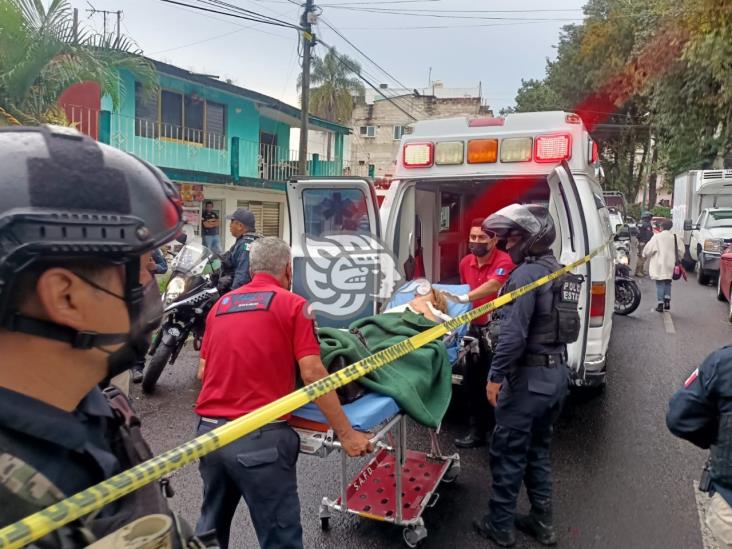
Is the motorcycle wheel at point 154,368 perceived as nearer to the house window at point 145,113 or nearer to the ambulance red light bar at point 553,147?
the ambulance red light bar at point 553,147

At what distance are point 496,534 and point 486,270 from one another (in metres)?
2.36

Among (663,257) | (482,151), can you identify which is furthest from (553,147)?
(663,257)

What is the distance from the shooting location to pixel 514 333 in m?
3.06

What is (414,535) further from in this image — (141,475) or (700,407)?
(141,475)

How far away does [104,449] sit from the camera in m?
1.17

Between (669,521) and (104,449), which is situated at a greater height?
(104,449)

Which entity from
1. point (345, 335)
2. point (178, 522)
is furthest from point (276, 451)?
point (178, 522)

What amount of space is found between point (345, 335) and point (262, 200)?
17.1 meters

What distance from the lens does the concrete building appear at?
4178 centimetres

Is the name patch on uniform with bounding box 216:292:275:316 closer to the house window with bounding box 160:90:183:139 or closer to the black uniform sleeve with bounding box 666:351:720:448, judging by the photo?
the black uniform sleeve with bounding box 666:351:720:448

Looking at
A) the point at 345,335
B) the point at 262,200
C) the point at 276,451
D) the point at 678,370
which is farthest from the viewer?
the point at 262,200

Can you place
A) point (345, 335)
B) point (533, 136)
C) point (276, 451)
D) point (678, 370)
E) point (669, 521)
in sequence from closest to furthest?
point (276, 451) → point (345, 335) → point (669, 521) → point (533, 136) → point (678, 370)

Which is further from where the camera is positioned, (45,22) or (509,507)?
(45,22)

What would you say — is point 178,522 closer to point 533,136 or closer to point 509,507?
point 509,507
